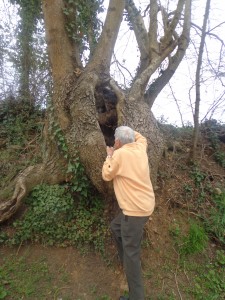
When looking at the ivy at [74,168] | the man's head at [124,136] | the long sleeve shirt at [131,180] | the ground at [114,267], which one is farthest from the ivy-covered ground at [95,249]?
the man's head at [124,136]

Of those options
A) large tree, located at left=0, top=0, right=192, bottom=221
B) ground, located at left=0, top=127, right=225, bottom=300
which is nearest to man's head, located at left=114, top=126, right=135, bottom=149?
large tree, located at left=0, top=0, right=192, bottom=221

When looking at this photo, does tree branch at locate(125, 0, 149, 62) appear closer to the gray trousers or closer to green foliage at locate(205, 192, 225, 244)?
green foliage at locate(205, 192, 225, 244)

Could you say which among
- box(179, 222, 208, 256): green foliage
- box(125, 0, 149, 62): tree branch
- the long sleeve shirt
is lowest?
box(179, 222, 208, 256): green foliage

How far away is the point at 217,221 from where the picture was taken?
4.57 metres

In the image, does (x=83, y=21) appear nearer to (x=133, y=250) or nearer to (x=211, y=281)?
(x=133, y=250)

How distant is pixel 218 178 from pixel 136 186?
A: 3.40 metres

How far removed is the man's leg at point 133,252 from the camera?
3.02 m

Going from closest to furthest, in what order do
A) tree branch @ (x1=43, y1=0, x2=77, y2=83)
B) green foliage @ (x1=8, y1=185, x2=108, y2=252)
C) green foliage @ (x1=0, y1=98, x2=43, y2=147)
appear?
green foliage @ (x1=8, y1=185, x2=108, y2=252) < tree branch @ (x1=43, y1=0, x2=77, y2=83) < green foliage @ (x1=0, y1=98, x2=43, y2=147)

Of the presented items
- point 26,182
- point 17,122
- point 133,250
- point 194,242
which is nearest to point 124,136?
point 133,250

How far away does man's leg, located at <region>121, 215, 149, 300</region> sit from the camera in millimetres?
3020

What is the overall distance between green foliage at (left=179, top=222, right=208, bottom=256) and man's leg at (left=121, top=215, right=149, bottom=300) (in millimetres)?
1252

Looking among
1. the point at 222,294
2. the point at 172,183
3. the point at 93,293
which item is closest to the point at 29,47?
the point at 172,183

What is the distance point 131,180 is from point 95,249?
148 cm

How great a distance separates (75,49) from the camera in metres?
4.67
